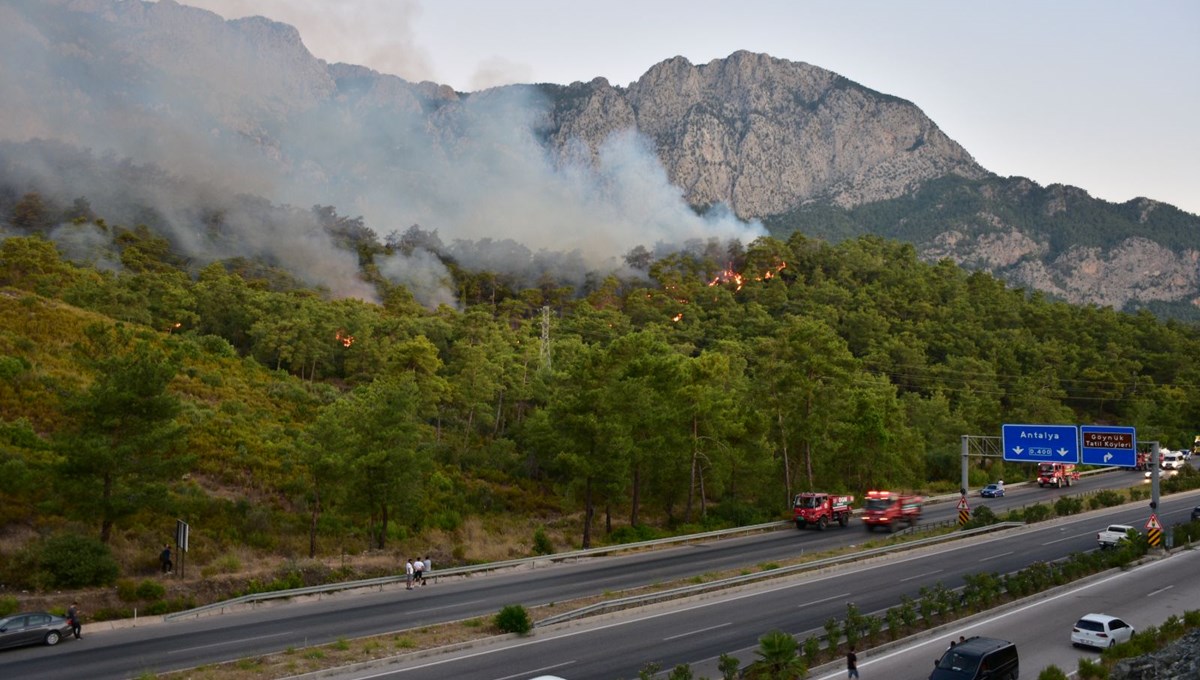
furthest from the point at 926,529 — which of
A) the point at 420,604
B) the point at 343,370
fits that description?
the point at 343,370

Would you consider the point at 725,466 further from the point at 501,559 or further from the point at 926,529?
the point at 501,559

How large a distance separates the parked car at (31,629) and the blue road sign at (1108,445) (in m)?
50.5

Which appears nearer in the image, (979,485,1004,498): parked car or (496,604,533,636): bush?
(496,604,533,636): bush

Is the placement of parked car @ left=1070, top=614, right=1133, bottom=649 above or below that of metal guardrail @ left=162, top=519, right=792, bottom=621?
above

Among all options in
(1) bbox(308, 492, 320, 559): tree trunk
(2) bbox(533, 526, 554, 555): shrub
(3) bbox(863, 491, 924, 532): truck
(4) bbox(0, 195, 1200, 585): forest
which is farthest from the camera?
(3) bbox(863, 491, 924, 532): truck

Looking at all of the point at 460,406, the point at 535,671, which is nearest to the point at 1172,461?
the point at 460,406

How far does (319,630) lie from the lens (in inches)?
1115

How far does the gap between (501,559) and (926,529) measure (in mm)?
28915

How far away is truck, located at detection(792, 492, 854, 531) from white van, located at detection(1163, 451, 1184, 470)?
54650 mm

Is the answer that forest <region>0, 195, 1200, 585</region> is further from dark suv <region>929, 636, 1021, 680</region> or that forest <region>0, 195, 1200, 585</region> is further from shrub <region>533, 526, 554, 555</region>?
dark suv <region>929, 636, 1021, 680</region>

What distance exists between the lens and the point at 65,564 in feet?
102

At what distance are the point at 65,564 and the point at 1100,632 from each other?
119 feet

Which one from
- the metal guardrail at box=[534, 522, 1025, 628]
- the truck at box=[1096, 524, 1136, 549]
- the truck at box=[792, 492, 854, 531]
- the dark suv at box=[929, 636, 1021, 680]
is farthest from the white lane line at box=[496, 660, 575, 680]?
the truck at box=[1096, 524, 1136, 549]

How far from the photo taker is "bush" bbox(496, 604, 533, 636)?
27.3 meters
